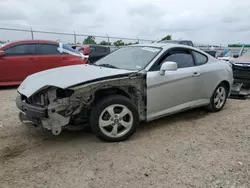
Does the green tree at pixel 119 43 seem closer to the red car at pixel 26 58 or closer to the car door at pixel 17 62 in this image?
the red car at pixel 26 58

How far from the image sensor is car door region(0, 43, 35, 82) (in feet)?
26.5

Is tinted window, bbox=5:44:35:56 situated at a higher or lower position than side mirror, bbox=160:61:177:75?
higher

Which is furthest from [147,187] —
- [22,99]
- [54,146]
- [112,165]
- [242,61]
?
[242,61]

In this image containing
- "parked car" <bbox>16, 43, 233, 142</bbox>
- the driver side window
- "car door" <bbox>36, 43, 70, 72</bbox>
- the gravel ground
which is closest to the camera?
the gravel ground

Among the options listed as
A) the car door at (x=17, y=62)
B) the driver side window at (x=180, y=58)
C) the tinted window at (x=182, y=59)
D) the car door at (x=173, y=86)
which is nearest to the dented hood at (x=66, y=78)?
the car door at (x=173, y=86)

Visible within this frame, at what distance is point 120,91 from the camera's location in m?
4.09

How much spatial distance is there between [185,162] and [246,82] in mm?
5070

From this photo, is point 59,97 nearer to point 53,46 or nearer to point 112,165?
point 112,165

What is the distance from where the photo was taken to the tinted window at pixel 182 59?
4.73 m

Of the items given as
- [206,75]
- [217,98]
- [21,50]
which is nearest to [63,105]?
[206,75]

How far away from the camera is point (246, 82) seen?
749 centimetres

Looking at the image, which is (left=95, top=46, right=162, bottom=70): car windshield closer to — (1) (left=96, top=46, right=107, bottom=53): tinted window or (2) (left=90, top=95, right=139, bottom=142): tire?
(2) (left=90, top=95, right=139, bottom=142): tire

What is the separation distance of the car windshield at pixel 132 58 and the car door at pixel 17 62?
4.27m

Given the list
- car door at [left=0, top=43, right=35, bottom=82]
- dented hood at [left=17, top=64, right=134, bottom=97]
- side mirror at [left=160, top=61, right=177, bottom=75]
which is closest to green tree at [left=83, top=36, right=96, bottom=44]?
car door at [left=0, top=43, right=35, bottom=82]
